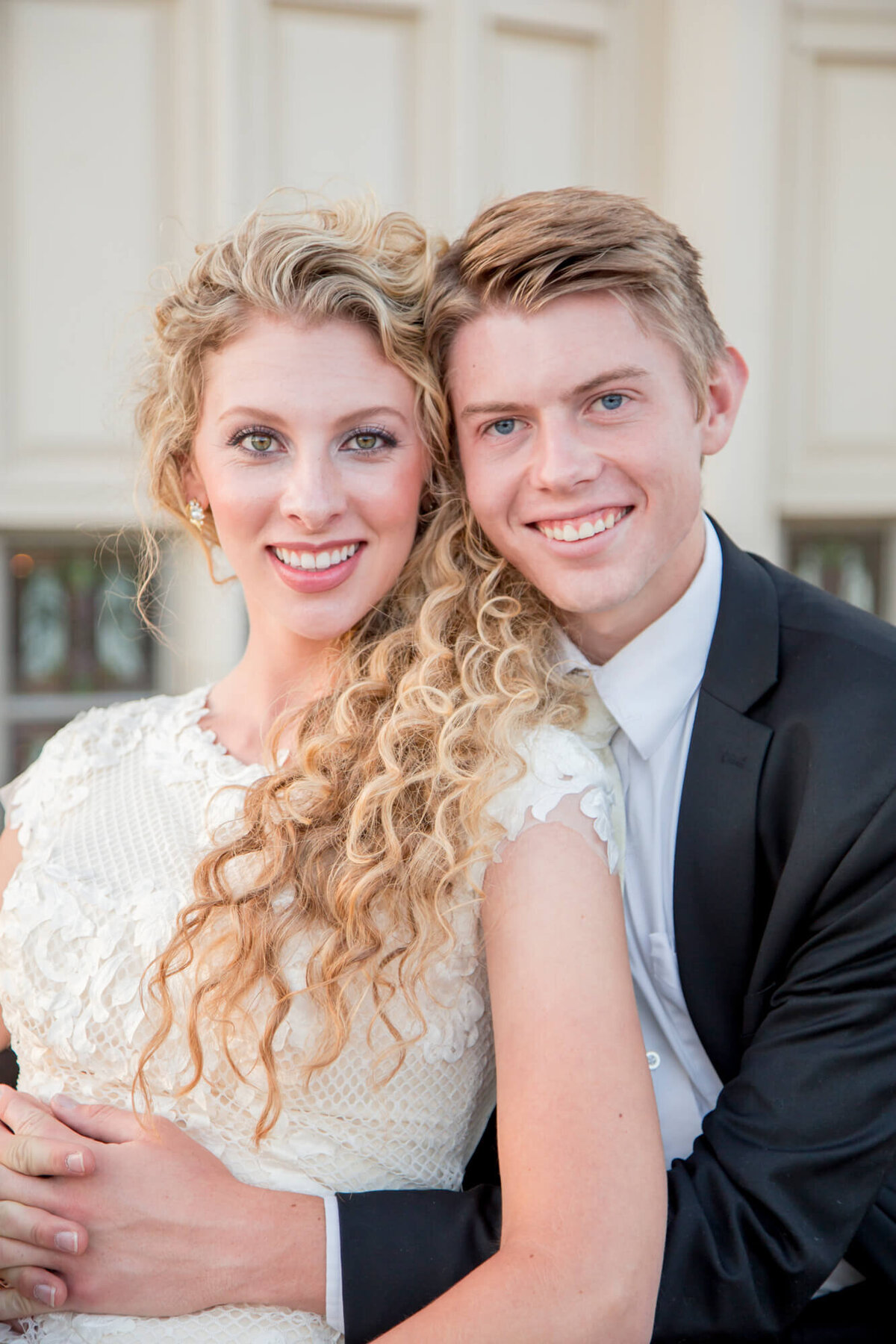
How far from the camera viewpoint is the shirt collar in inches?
56.7

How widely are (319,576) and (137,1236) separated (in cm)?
74

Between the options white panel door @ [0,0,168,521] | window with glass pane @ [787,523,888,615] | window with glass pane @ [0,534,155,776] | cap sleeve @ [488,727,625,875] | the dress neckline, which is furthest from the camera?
window with glass pane @ [787,523,888,615]

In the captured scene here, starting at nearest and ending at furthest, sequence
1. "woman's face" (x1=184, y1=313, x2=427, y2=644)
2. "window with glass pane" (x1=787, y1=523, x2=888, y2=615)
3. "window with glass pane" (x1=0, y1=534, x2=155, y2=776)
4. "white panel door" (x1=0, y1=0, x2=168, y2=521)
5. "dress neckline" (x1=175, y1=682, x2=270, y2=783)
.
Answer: "woman's face" (x1=184, y1=313, x2=427, y2=644) → "dress neckline" (x1=175, y1=682, x2=270, y2=783) → "white panel door" (x1=0, y1=0, x2=168, y2=521) → "window with glass pane" (x1=0, y1=534, x2=155, y2=776) → "window with glass pane" (x1=787, y1=523, x2=888, y2=615)

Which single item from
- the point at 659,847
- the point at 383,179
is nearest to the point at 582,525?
the point at 659,847

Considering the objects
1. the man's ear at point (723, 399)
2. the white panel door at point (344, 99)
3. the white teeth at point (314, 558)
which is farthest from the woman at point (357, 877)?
the white panel door at point (344, 99)

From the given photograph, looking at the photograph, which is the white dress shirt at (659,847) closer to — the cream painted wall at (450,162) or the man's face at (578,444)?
the man's face at (578,444)

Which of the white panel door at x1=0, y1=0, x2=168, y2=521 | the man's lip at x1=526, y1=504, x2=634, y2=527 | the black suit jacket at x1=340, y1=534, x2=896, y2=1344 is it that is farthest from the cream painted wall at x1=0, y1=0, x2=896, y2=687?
the black suit jacket at x1=340, y1=534, x2=896, y2=1344

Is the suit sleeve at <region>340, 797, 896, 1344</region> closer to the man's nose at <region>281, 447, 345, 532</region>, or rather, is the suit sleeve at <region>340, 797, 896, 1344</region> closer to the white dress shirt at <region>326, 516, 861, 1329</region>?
the white dress shirt at <region>326, 516, 861, 1329</region>

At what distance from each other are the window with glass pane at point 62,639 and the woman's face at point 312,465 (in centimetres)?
125

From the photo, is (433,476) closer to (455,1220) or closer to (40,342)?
(455,1220)

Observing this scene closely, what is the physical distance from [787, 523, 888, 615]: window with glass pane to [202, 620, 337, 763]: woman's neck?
1.66 meters

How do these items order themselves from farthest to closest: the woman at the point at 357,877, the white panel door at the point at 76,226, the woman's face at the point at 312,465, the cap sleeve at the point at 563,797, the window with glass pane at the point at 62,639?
1. the window with glass pane at the point at 62,639
2. the white panel door at the point at 76,226
3. the woman's face at the point at 312,465
4. the cap sleeve at the point at 563,797
5. the woman at the point at 357,877

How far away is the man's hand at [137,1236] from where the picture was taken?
4.00 ft

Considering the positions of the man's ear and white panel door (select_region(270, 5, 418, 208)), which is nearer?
the man's ear
